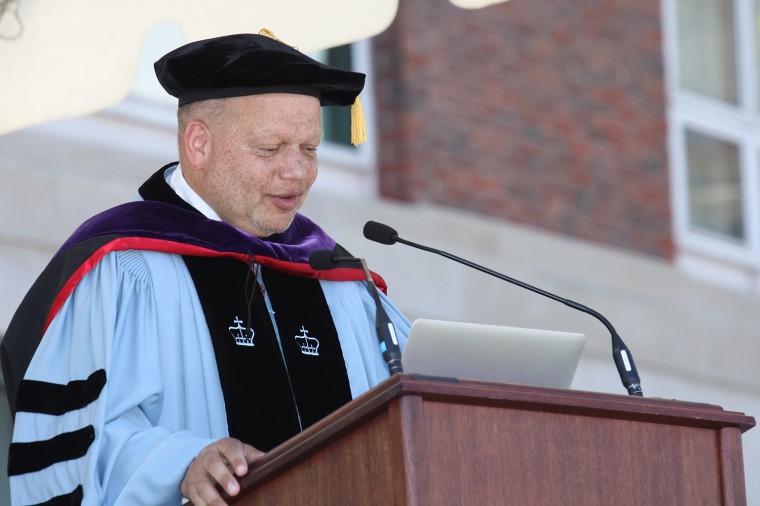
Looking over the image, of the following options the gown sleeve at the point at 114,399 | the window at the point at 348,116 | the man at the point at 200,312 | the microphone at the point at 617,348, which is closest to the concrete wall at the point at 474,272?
the window at the point at 348,116

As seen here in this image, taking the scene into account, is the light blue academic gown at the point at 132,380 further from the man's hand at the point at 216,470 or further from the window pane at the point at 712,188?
the window pane at the point at 712,188

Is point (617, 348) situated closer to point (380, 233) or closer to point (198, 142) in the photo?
point (380, 233)

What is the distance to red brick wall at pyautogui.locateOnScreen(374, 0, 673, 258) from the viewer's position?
357 inches

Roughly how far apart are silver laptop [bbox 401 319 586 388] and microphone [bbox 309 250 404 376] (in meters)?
0.08

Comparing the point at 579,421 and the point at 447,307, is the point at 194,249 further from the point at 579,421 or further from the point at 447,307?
the point at 447,307

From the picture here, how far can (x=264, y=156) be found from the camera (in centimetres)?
396

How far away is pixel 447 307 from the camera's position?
8594 mm

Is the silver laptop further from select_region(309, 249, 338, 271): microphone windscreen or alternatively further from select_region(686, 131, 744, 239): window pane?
select_region(686, 131, 744, 239): window pane

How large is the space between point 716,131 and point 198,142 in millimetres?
7747

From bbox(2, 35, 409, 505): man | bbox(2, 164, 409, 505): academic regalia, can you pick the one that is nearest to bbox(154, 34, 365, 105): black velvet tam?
bbox(2, 35, 409, 505): man

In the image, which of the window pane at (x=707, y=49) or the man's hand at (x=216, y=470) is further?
the window pane at (x=707, y=49)

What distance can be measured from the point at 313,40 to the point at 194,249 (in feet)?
3.54

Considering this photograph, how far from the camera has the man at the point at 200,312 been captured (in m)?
3.50

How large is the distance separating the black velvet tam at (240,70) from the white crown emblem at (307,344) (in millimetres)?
591
